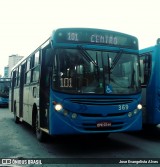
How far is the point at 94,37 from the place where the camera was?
26.4ft

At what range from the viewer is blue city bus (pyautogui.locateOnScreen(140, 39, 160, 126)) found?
9.45m

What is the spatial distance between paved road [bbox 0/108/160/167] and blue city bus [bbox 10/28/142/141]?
23.2 inches

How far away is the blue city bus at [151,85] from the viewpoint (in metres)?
9.45

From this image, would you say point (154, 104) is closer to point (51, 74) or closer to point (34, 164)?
point (51, 74)

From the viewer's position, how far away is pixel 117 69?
790cm

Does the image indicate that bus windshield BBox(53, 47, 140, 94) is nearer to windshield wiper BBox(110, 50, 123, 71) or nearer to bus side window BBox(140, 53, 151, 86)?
windshield wiper BBox(110, 50, 123, 71)

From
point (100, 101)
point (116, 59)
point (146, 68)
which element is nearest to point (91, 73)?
point (100, 101)

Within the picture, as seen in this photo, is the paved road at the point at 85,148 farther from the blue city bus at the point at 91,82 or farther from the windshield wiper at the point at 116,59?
the windshield wiper at the point at 116,59

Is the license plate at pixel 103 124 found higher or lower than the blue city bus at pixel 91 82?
lower

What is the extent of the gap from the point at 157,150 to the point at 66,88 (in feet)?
9.38

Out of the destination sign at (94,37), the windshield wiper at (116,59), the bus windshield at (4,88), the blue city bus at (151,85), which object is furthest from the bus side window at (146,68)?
the bus windshield at (4,88)

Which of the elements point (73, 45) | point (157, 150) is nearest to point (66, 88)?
point (73, 45)

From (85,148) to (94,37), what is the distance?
9.55ft

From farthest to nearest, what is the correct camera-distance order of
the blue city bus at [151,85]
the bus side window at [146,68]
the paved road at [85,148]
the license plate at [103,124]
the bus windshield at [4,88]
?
the bus windshield at [4,88] < the bus side window at [146,68] < the blue city bus at [151,85] < the license plate at [103,124] < the paved road at [85,148]
